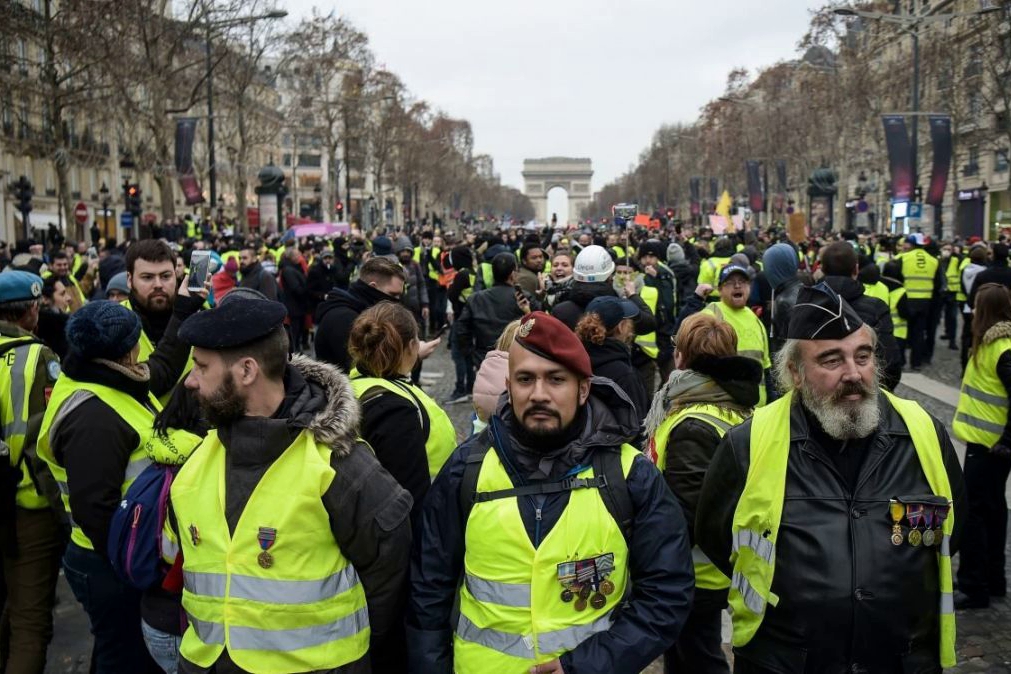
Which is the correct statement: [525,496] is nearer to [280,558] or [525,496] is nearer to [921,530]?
[280,558]

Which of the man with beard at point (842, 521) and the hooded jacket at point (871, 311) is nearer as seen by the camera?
the man with beard at point (842, 521)

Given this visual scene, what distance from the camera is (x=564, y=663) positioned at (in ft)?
8.64

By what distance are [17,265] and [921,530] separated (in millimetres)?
10174

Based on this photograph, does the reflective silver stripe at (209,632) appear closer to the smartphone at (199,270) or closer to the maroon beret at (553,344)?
the maroon beret at (553,344)

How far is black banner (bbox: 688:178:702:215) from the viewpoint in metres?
67.0

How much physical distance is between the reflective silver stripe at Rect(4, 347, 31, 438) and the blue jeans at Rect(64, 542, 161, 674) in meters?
0.90

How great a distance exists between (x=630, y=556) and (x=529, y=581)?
0.30 m

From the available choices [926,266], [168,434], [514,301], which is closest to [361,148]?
[926,266]

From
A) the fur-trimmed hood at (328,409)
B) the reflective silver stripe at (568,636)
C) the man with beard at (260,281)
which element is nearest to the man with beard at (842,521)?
the reflective silver stripe at (568,636)

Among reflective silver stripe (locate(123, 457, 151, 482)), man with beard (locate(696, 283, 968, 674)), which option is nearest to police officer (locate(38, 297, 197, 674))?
reflective silver stripe (locate(123, 457, 151, 482))

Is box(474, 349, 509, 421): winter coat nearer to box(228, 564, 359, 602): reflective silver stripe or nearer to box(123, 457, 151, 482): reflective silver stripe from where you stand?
box(123, 457, 151, 482): reflective silver stripe

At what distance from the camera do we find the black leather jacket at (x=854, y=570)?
8.98 feet

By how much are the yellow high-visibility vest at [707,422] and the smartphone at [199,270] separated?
6.62 feet

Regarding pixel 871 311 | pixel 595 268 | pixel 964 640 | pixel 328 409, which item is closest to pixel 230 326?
pixel 328 409
